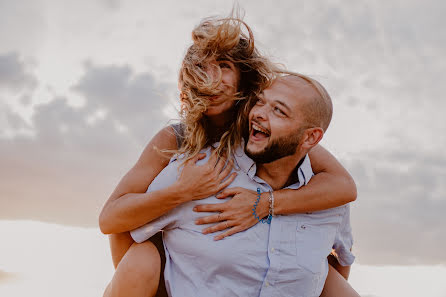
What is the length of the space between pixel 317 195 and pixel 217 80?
48.6 inches

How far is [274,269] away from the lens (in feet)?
11.6

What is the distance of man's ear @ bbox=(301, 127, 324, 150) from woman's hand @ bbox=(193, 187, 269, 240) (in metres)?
0.55

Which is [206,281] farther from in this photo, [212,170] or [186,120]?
[186,120]

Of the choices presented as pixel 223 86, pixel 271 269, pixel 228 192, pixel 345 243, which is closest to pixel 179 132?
pixel 223 86

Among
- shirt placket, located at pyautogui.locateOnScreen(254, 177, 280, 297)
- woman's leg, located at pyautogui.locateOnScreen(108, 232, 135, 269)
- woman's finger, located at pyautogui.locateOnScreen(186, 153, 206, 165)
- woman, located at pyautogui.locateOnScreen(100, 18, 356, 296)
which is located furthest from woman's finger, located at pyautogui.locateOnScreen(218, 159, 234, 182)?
woman's leg, located at pyautogui.locateOnScreen(108, 232, 135, 269)

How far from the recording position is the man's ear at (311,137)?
388 cm

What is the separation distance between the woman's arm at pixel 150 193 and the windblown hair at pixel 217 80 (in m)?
0.22

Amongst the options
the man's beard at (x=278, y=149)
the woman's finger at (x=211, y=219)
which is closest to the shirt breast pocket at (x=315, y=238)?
the man's beard at (x=278, y=149)

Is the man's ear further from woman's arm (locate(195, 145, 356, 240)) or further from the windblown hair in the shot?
the windblown hair

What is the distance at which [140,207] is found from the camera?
11.4 ft

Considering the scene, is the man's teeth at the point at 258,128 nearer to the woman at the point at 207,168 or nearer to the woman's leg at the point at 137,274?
the woman at the point at 207,168

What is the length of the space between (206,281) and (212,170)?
2.63 ft

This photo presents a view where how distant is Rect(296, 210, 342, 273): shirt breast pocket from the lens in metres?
3.72

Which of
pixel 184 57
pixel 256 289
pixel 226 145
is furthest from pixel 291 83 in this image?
pixel 256 289
